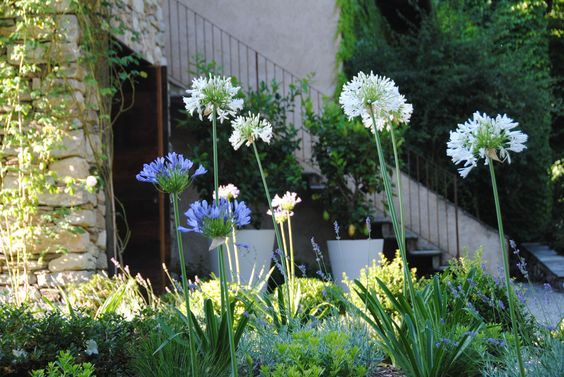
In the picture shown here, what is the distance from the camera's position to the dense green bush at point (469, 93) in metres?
10.2

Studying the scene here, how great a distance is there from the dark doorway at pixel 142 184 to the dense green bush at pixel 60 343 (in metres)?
3.74

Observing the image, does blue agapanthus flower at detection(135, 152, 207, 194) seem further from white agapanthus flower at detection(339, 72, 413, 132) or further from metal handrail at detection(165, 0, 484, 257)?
metal handrail at detection(165, 0, 484, 257)

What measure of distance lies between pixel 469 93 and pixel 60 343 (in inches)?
315

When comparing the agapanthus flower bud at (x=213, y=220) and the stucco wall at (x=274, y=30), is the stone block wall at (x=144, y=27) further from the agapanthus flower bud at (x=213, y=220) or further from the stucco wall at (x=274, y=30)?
the agapanthus flower bud at (x=213, y=220)

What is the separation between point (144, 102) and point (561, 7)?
26.8 ft

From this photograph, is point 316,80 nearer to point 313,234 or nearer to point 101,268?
point 313,234

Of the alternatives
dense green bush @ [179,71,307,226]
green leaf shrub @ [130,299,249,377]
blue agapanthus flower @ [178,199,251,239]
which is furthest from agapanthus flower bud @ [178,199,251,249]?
dense green bush @ [179,71,307,226]

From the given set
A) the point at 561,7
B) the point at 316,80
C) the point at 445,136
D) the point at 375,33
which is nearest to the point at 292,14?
the point at 316,80

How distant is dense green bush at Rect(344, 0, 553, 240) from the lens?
10164mm

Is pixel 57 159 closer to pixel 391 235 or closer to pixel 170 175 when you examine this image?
pixel 170 175

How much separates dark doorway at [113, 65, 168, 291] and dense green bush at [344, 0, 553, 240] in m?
3.36

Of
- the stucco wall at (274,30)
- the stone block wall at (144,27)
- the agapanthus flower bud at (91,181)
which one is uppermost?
Result: the stucco wall at (274,30)

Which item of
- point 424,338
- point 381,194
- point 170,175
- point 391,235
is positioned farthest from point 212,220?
point 381,194

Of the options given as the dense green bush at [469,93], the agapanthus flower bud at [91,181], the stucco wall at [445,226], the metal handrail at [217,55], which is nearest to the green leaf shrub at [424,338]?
the agapanthus flower bud at [91,181]
